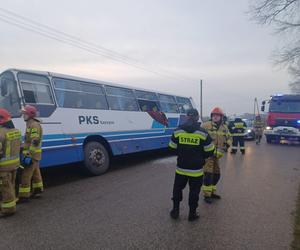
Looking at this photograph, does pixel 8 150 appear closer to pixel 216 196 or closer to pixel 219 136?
pixel 219 136

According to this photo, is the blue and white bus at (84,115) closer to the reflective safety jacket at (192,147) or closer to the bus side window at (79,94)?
the bus side window at (79,94)

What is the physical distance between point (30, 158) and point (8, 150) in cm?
87

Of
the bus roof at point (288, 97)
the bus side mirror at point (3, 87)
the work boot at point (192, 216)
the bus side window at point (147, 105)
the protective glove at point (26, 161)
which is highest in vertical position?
the bus roof at point (288, 97)

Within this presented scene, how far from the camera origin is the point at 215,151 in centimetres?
619

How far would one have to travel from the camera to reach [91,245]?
161 inches

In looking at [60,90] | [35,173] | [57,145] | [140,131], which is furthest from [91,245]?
[140,131]

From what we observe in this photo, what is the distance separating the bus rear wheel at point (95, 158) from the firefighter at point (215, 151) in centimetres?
343

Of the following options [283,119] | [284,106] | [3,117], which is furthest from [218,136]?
[284,106]

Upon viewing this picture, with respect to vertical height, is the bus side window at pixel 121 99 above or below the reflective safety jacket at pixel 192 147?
above

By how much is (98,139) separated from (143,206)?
359 centimetres

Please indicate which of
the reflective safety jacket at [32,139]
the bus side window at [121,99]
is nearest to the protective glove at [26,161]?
the reflective safety jacket at [32,139]

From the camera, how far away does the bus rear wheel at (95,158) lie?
8.37 m

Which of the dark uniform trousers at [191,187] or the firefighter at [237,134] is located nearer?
the dark uniform trousers at [191,187]

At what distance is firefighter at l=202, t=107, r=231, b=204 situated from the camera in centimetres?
616
